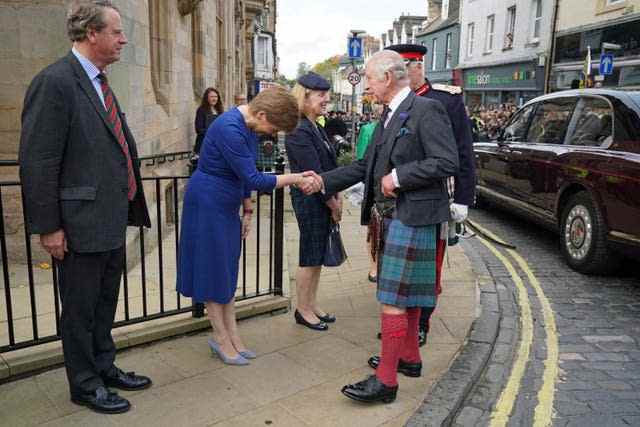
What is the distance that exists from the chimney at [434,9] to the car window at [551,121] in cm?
3776

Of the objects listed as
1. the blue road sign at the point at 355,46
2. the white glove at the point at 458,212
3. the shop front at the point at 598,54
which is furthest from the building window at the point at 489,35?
the white glove at the point at 458,212

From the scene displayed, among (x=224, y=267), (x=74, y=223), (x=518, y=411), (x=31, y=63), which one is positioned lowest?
(x=518, y=411)

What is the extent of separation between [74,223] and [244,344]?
1.66 m

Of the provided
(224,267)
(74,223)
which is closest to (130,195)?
(74,223)

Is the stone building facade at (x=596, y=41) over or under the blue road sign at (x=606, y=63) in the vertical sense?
over

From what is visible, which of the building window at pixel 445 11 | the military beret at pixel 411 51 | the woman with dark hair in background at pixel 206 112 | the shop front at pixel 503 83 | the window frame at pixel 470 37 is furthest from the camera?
the building window at pixel 445 11

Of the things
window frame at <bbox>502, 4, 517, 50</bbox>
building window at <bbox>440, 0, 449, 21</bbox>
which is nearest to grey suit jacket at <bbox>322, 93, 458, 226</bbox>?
window frame at <bbox>502, 4, 517, 50</bbox>

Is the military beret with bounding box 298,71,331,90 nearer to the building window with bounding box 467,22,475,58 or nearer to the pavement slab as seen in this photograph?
the pavement slab

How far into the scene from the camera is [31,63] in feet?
16.5

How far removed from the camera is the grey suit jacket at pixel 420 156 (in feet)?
9.57

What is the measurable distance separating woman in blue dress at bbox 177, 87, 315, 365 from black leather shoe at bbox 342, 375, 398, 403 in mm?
842

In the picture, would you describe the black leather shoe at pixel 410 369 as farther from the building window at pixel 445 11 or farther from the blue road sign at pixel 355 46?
the building window at pixel 445 11

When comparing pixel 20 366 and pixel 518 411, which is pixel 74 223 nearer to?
pixel 20 366

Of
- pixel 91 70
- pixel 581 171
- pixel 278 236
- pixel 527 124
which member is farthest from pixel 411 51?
pixel 527 124
